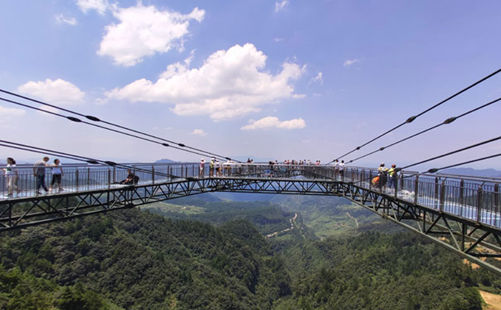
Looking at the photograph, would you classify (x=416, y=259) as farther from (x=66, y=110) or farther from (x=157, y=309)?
(x=66, y=110)

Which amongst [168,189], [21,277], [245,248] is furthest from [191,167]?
[245,248]

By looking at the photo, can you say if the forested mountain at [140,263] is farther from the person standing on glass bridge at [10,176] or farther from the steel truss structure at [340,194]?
the person standing on glass bridge at [10,176]

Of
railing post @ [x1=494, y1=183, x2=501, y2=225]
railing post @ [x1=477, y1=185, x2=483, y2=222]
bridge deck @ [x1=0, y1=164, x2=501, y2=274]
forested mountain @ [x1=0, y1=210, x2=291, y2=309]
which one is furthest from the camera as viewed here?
forested mountain @ [x1=0, y1=210, x2=291, y2=309]

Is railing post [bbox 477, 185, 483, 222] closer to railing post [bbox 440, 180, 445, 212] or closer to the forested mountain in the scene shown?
railing post [bbox 440, 180, 445, 212]

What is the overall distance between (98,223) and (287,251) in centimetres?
14467

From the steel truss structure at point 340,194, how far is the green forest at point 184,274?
36.2 meters

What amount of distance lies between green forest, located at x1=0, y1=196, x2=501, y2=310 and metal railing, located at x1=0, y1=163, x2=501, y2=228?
37.2 meters

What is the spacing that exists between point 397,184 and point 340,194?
27.9 feet

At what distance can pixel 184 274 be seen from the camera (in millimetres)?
81688

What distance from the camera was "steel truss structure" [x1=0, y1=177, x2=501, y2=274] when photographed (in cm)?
884

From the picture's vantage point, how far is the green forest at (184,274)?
52375 millimetres

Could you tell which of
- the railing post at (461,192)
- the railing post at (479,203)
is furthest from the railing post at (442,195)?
A: the railing post at (479,203)

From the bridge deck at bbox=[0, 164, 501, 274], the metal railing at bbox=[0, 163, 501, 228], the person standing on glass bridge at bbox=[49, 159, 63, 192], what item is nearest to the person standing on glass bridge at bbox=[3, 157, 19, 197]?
the metal railing at bbox=[0, 163, 501, 228]

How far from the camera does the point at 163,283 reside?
237ft
